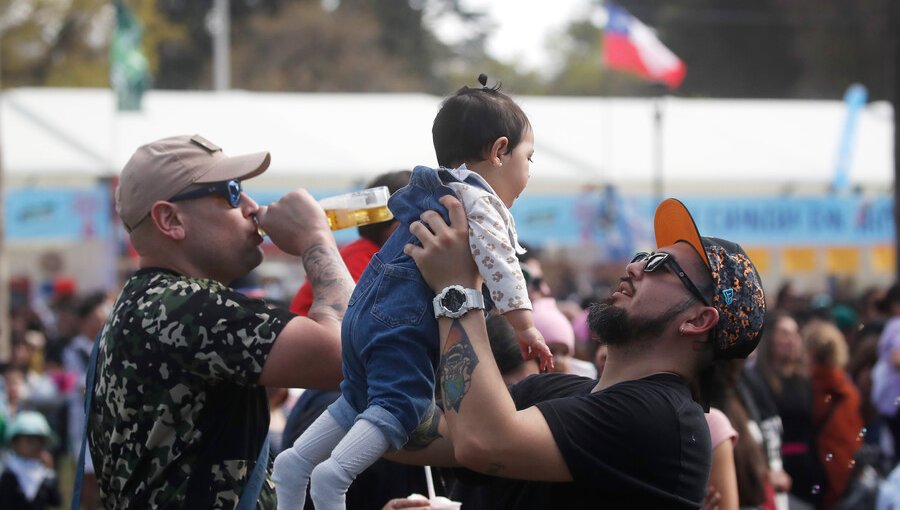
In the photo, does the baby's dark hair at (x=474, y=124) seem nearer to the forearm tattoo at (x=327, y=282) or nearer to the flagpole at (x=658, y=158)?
the forearm tattoo at (x=327, y=282)

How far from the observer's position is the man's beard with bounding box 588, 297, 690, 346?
2738 mm

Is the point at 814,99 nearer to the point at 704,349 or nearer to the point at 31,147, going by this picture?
the point at 31,147

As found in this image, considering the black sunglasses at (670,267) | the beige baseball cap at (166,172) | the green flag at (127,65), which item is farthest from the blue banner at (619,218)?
the black sunglasses at (670,267)

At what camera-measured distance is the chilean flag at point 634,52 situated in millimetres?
16938

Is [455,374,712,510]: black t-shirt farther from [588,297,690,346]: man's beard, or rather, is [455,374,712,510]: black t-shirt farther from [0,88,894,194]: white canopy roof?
[0,88,894,194]: white canopy roof

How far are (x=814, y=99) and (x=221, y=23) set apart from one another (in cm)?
2219

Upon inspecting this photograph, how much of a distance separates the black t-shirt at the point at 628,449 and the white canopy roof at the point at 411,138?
1179 centimetres

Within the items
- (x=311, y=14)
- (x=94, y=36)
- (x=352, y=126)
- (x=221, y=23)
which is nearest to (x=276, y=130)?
(x=352, y=126)

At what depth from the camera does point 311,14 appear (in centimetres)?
4181

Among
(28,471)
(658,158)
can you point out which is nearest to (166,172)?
(28,471)

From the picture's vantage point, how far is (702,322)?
2711 mm

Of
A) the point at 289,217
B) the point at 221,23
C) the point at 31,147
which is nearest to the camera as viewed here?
the point at 289,217

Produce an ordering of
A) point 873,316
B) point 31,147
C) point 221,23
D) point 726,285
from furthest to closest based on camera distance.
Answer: point 221,23 < point 31,147 < point 873,316 < point 726,285

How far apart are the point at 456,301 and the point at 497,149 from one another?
443mm
